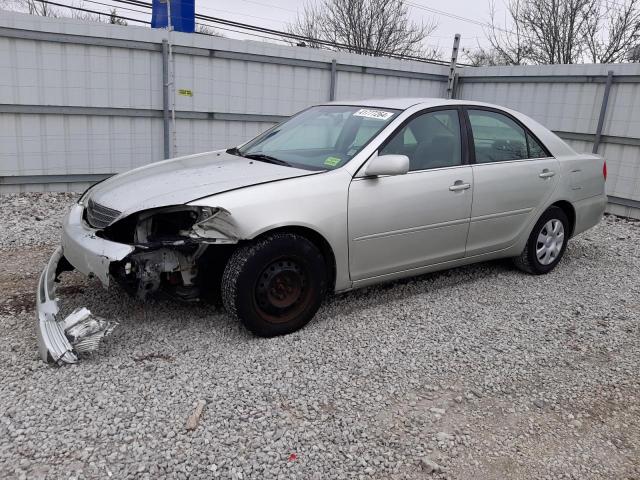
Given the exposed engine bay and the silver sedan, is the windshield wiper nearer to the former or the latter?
the silver sedan

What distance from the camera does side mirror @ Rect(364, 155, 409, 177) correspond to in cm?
376

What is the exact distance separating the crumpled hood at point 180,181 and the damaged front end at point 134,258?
8cm

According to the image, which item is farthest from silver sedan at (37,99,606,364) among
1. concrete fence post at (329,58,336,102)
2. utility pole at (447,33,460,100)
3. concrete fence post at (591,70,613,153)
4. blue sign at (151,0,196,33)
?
utility pole at (447,33,460,100)

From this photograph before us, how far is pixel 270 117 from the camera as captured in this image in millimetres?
8734

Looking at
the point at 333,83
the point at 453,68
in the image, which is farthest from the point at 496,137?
the point at 453,68

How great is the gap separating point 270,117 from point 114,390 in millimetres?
6423

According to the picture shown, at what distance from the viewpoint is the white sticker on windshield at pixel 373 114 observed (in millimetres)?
4186

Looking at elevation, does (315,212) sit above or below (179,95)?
below

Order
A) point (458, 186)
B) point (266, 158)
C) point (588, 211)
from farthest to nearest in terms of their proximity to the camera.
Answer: point (588, 211) < point (458, 186) < point (266, 158)

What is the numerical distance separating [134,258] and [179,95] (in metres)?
5.22

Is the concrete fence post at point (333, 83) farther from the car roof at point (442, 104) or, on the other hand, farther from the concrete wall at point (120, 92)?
the car roof at point (442, 104)

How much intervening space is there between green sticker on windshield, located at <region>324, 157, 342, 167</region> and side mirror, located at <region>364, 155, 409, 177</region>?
0.71 ft

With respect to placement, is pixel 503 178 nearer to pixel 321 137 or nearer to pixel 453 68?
pixel 321 137

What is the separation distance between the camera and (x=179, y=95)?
7.90 metres
